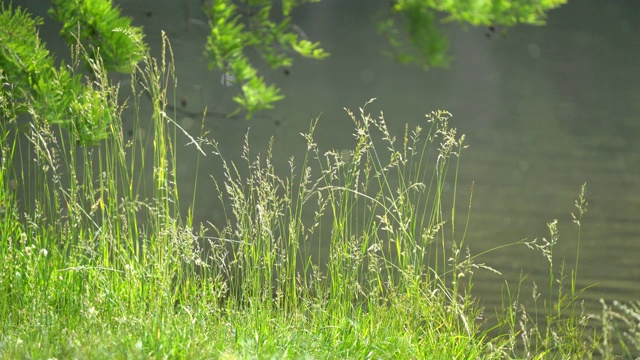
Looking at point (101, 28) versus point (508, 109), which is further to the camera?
point (508, 109)

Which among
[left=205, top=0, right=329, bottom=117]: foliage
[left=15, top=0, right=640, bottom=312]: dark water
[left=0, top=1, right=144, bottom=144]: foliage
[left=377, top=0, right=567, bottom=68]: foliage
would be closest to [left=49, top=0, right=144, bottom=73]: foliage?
[left=0, top=1, right=144, bottom=144]: foliage

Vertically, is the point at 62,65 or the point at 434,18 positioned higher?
the point at 434,18

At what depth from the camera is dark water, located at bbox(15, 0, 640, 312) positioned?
844 centimetres

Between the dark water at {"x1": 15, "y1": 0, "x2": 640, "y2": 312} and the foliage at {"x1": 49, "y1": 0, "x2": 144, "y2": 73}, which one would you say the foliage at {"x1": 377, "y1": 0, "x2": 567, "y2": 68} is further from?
the foliage at {"x1": 49, "y1": 0, "x2": 144, "y2": 73}

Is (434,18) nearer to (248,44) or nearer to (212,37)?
(248,44)

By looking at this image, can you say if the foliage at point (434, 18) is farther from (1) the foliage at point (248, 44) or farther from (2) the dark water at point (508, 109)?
(2) the dark water at point (508, 109)

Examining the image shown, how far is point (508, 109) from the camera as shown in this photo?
1970 centimetres

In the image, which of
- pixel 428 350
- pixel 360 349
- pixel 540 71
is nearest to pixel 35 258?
pixel 360 349

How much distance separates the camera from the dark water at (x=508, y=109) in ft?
27.7

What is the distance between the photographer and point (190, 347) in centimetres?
A: 283

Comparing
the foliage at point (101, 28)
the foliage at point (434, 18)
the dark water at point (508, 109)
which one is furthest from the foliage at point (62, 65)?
the foliage at point (434, 18)

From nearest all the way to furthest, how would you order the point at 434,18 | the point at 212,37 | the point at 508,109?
the point at 212,37 < the point at 434,18 < the point at 508,109

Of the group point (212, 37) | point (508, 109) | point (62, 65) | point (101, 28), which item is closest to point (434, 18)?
point (212, 37)

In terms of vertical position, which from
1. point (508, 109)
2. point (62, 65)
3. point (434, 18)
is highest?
point (434, 18)
